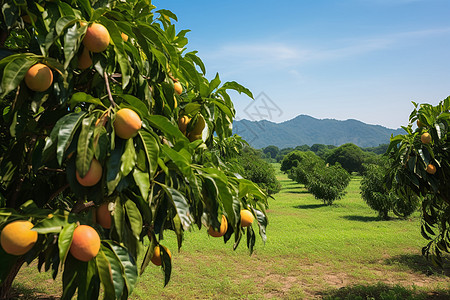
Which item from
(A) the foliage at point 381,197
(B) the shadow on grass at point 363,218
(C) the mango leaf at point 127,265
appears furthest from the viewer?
(B) the shadow on grass at point 363,218

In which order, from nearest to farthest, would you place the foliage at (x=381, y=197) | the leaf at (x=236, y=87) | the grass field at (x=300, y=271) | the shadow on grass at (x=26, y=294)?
the leaf at (x=236, y=87) → the shadow on grass at (x=26, y=294) → the grass field at (x=300, y=271) → the foliage at (x=381, y=197)

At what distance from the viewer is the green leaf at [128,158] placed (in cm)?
100

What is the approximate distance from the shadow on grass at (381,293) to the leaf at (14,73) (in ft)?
17.1

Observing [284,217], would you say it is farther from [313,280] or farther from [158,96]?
[158,96]

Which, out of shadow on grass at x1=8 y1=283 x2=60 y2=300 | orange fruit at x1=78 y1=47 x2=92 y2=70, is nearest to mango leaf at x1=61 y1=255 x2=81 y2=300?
orange fruit at x1=78 y1=47 x2=92 y2=70

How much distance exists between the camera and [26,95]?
3.84ft

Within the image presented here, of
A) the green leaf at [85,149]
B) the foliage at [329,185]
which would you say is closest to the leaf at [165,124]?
the green leaf at [85,149]

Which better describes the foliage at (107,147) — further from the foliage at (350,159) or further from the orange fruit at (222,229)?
the foliage at (350,159)

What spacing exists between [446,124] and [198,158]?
3267 millimetres

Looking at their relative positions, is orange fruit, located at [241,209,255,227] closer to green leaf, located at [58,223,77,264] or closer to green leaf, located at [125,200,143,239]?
green leaf, located at [125,200,143,239]

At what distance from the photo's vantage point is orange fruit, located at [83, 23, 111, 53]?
117 centimetres

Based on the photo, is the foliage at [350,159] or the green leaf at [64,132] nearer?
the green leaf at [64,132]

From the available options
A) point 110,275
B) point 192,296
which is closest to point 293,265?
point 192,296

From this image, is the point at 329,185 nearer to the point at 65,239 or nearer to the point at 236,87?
the point at 236,87
